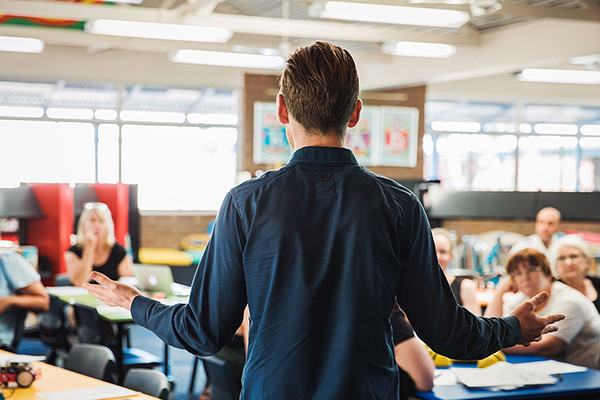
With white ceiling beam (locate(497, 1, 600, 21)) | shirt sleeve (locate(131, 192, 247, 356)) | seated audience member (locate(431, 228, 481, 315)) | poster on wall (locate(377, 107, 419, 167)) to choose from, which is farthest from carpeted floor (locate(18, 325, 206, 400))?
poster on wall (locate(377, 107, 419, 167))

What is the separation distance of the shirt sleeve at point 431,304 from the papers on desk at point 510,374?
1.87 meters

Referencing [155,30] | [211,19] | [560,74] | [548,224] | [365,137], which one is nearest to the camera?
[155,30]

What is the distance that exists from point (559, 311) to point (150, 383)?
7.85ft

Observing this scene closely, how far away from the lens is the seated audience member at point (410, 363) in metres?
3.18

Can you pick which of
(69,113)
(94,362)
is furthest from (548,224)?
(69,113)

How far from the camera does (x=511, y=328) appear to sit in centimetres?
159

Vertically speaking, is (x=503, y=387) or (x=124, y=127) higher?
(x=124, y=127)

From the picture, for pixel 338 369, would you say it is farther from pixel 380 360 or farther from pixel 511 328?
pixel 511 328

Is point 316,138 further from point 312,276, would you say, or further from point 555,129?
point 555,129

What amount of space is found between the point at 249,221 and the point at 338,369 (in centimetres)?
34

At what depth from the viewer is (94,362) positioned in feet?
11.6

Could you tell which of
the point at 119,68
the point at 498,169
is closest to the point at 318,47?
the point at 119,68

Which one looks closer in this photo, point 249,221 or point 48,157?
point 249,221

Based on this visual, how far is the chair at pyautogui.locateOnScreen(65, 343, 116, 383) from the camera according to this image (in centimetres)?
344
